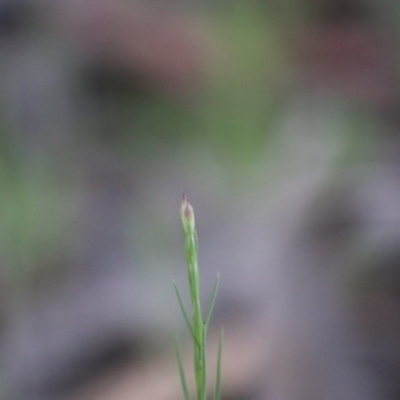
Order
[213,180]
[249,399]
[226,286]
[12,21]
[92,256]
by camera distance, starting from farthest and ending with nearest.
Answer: [12,21]
[213,180]
[92,256]
[226,286]
[249,399]

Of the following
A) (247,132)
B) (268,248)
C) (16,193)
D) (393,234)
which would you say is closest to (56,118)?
(16,193)

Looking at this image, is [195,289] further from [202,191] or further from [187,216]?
[202,191]

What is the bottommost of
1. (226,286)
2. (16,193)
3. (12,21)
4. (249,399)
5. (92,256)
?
(249,399)

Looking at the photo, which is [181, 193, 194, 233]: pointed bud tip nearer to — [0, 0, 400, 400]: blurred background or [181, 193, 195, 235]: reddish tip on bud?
[181, 193, 195, 235]: reddish tip on bud

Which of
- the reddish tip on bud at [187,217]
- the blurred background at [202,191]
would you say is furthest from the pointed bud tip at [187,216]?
the blurred background at [202,191]

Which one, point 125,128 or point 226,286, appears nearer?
point 226,286

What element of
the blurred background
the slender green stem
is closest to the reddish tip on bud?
the slender green stem

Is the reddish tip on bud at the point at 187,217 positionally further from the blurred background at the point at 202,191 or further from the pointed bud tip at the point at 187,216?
the blurred background at the point at 202,191

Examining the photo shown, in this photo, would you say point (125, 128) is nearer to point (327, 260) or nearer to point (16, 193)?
point (16, 193)
